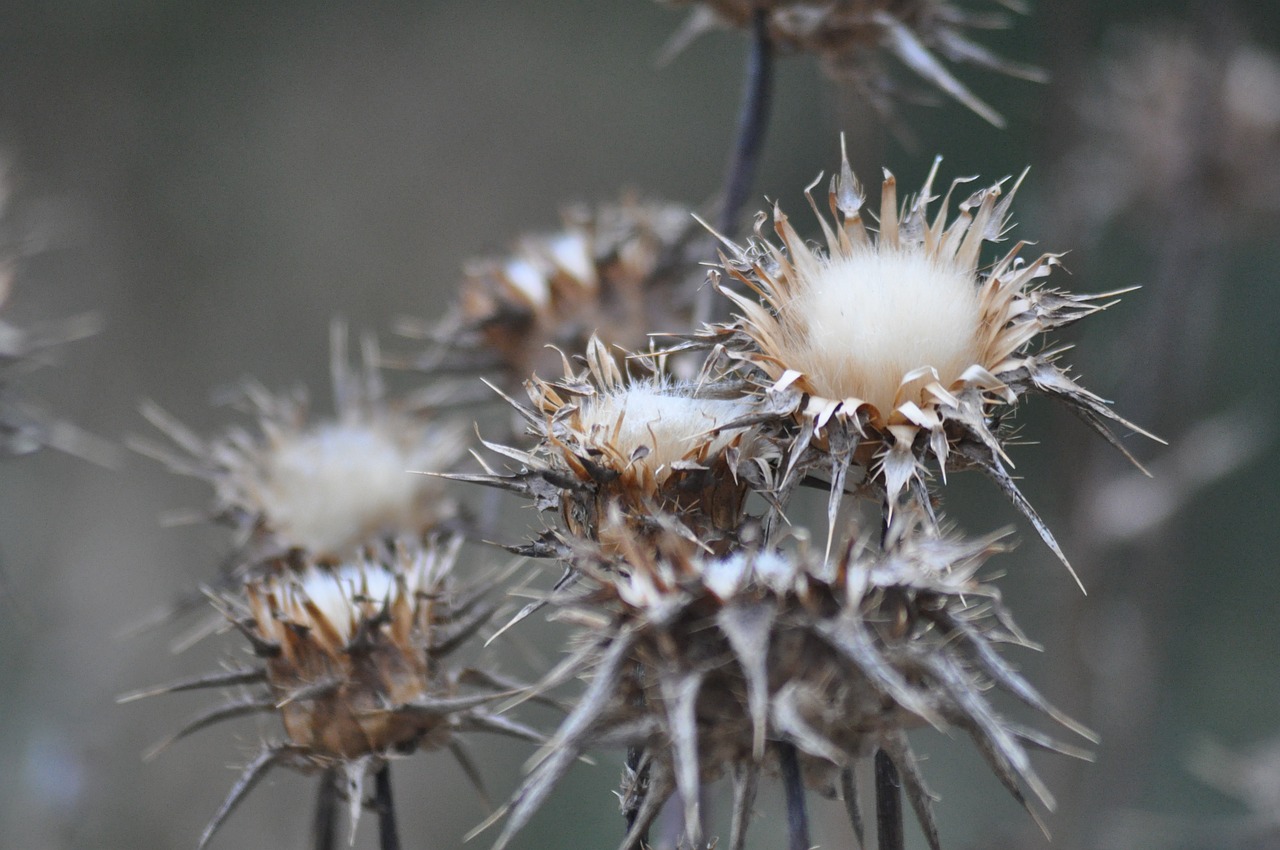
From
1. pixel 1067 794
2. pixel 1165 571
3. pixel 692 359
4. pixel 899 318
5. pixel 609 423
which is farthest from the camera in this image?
pixel 1165 571

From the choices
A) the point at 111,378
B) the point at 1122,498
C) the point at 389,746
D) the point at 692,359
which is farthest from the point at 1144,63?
the point at 111,378

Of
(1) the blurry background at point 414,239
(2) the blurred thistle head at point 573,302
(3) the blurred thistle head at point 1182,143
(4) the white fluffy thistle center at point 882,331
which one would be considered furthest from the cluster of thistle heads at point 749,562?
(1) the blurry background at point 414,239

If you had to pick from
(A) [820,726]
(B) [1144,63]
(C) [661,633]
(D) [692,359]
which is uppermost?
(B) [1144,63]

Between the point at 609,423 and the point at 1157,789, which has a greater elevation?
the point at 1157,789

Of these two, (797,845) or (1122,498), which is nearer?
(797,845)

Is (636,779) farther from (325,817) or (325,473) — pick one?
(325,473)

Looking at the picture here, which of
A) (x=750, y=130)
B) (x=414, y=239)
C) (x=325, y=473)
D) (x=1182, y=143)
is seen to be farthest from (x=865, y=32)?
(x=414, y=239)

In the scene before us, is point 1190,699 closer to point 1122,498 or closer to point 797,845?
point 1122,498
